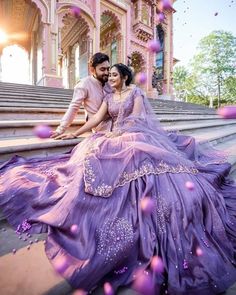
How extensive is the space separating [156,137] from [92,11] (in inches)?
458

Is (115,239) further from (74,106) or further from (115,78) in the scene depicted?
(74,106)

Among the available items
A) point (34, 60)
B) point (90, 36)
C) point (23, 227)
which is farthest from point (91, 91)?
point (34, 60)

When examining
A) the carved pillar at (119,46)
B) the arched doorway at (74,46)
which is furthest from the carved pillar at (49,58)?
the carved pillar at (119,46)

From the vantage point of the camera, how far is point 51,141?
90.8 inches

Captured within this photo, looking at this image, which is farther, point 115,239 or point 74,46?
point 74,46

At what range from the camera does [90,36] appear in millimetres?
11562

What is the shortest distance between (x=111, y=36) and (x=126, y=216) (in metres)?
14.4

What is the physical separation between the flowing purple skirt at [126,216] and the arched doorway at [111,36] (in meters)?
12.5

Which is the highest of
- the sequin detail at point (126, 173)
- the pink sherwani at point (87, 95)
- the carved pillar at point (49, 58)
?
the carved pillar at point (49, 58)

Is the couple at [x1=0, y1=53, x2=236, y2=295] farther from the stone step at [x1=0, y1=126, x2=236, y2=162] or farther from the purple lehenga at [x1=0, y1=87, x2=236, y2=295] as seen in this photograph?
the stone step at [x1=0, y1=126, x2=236, y2=162]

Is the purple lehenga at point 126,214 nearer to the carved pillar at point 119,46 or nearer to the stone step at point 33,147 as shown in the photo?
the stone step at point 33,147

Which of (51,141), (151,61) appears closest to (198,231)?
(51,141)

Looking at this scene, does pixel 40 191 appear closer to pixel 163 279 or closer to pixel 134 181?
pixel 134 181

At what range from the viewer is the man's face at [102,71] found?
2564mm
